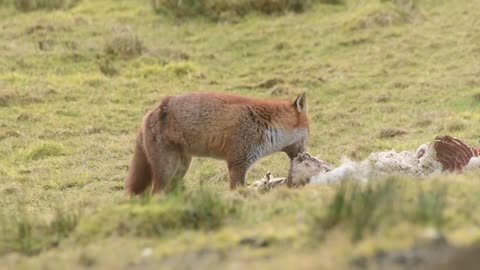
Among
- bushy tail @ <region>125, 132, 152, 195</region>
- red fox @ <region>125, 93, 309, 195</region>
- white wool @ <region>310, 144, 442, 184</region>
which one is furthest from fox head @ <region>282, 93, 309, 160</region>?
bushy tail @ <region>125, 132, 152, 195</region>

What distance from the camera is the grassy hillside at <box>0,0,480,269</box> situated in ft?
17.0

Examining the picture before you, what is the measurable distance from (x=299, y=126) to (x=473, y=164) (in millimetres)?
1759

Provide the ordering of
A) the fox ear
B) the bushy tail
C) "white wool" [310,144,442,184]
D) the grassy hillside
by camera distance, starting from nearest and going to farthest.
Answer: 1. the grassy hillside
2. "white wool" [310,144,442,184]
3. the bushy tail
4. the fox ear

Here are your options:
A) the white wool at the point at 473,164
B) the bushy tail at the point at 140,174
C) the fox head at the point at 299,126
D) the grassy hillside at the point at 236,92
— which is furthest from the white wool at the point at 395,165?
the bushy tail at the point at 140,174

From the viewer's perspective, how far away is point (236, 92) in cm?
1577

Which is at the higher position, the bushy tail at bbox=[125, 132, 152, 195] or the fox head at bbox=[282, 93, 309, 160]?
the fox head at bbox=[282, 93, 309, 160]

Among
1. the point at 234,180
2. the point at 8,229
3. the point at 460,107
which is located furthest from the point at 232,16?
the point at 8,229

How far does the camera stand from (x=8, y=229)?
20.3 ft

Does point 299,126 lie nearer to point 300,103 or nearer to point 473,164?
point 300,103

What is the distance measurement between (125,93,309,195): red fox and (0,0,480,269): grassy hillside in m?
0.59

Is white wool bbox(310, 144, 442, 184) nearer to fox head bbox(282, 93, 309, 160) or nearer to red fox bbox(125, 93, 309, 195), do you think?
fox head bbox(282, 93, 309, 160)

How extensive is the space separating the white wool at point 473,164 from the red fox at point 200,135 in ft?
6.12

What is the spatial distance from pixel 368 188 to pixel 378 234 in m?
0.76


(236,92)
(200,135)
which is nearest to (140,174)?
(200,135)
